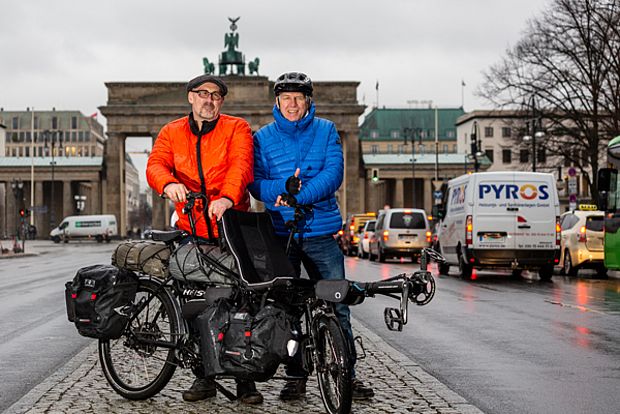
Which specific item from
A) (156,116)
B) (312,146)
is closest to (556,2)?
(312,146)

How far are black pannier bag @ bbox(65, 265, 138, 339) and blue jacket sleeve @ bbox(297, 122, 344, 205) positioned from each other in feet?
4.20

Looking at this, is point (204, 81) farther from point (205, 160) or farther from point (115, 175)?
point (115, 175)

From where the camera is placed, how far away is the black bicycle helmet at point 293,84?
741 centimetres

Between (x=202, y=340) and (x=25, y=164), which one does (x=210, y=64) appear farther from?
(x=202, y=340)

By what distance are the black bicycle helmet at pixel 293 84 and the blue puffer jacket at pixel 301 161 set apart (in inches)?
6.1

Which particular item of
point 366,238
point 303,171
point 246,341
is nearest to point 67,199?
point 366,238

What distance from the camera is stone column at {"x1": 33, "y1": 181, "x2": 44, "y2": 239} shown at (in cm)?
11381

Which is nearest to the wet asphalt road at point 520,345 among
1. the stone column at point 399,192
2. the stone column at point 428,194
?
the stone column at point 399,192

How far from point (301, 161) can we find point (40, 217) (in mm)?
113059

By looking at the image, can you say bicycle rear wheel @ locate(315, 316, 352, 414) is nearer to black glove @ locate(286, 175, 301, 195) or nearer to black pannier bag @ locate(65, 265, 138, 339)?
black glove @ locate(286, 175, 301, 195)

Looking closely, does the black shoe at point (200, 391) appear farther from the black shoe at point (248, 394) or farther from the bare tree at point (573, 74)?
the bare tree at point (573, 74)

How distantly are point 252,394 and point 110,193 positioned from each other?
9380 centimetres

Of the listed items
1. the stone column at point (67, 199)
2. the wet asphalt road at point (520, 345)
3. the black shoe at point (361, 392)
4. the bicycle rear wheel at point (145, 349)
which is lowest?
the wet asphalt road at point (520, 345)

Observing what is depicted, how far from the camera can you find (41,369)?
962 centimetres
